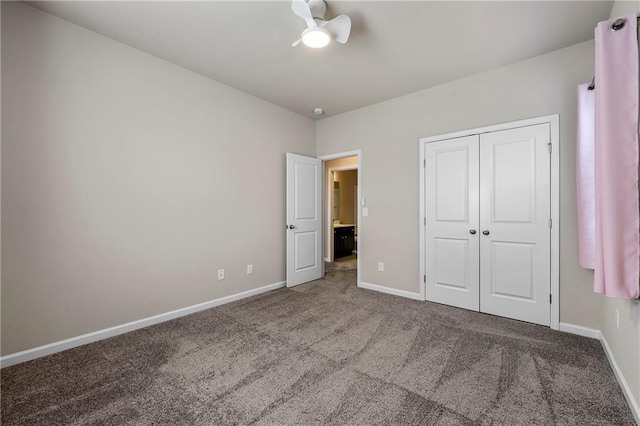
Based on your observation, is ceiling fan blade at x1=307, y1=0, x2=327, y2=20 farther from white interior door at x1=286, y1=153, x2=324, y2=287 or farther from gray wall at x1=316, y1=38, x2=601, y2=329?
white interior door at x1=286, y1=153, x2=324, y2=287

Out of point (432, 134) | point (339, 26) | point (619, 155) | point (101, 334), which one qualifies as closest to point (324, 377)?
point (101, 334)

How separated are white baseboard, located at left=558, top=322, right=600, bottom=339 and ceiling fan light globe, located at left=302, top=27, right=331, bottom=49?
11.0ft

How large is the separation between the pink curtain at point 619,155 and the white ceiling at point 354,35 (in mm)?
814

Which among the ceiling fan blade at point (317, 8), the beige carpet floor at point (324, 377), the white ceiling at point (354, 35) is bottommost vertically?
the beige carpet floor at point (324, 377)

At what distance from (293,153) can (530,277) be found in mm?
3367

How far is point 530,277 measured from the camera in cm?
277

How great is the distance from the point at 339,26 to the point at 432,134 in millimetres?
1877

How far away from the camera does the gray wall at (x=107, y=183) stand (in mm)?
2064

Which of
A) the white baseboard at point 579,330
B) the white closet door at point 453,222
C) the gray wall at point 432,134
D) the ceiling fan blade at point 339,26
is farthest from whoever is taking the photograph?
the white closet door at point 453,222

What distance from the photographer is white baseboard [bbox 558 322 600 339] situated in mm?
2443

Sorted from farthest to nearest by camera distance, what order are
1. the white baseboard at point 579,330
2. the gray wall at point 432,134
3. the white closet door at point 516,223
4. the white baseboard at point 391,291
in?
the white baseboard at point 391,291 → the white closet door at point 516,223 → the gray wall at point 432,134 → the white baseboard at point 579,330

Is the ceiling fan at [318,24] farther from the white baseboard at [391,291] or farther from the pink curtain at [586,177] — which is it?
the white baseboard at [391,291]

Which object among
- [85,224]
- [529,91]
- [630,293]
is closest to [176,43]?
[85,224]

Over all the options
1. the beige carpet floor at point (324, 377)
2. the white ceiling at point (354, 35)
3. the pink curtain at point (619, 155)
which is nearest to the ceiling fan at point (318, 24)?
the white ceiling at point (354, 35)
